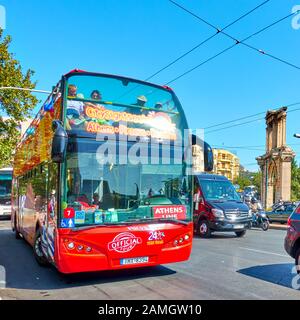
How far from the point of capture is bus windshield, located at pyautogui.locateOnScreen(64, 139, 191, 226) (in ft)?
19.9

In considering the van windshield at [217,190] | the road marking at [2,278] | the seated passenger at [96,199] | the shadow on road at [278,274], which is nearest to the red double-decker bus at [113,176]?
the seated passenger at [96,199]

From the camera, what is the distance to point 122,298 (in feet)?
18.1

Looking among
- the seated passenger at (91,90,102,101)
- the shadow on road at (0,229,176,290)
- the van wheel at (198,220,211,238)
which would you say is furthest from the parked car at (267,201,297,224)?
the seated passenger at (91,90,102,101)

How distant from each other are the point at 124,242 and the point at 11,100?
18.4 meters

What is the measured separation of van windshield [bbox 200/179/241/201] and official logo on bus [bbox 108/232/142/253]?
7.86 meters

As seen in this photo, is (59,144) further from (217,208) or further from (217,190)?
(217,190)

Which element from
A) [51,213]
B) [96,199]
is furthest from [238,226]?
[51,213]

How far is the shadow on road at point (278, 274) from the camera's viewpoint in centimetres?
638

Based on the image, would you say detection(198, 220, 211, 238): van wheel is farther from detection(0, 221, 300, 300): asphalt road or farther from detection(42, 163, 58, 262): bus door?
detection(42, 163, 58, 262): bus door

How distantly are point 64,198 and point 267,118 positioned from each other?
3956 centimetres
